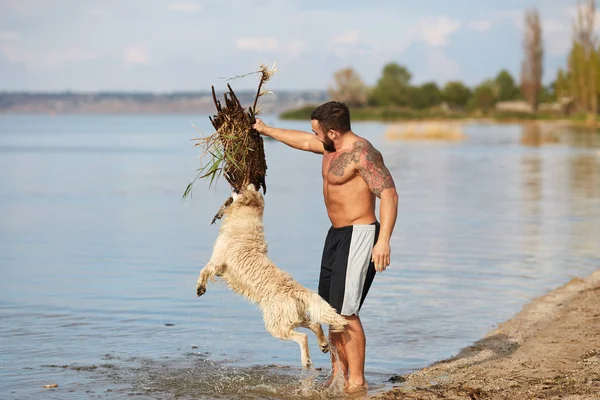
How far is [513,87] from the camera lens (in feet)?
544

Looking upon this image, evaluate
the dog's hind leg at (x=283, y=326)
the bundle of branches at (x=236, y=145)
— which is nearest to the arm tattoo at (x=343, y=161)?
the bundle of branches at (x=236, y=145)

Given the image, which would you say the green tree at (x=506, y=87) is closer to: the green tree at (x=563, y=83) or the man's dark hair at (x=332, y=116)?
the green tree at (x=563, y=83)

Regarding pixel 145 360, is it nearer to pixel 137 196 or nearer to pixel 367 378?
pixel 367 378

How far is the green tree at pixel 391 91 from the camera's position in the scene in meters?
151

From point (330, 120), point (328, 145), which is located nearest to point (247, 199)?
point (328, 145)

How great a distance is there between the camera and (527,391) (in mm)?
7070

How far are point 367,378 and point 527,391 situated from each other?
1.87 metres

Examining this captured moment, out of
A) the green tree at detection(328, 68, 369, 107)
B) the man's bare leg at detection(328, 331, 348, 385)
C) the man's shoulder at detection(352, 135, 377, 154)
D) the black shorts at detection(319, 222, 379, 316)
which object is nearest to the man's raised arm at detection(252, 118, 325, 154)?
the man's shoulder at detection(352, 135, 377, 154)

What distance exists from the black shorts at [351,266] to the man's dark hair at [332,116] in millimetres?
826

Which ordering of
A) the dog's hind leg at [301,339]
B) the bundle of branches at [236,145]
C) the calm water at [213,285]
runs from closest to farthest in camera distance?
the dog's hind leg at [301,339]
the bundle of branches at [236,145]
the calm water at [213,285]

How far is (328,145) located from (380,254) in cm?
101

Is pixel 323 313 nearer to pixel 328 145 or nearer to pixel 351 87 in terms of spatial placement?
pixel 328 145

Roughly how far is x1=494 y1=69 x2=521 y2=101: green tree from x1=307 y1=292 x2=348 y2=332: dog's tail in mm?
151829

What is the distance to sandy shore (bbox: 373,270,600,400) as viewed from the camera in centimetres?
713
